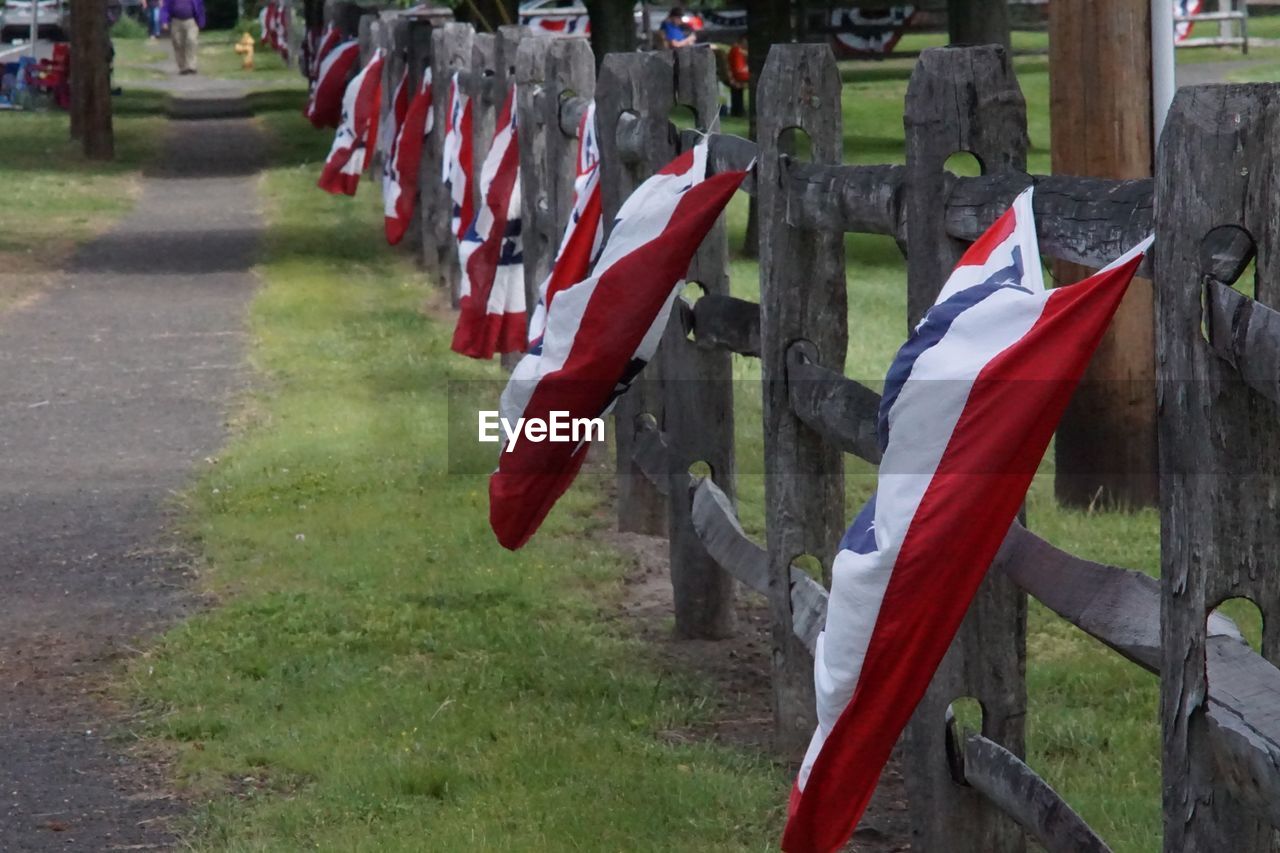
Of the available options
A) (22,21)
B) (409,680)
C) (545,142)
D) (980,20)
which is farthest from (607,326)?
(22,21)

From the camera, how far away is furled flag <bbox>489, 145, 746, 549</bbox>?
19.1 ft

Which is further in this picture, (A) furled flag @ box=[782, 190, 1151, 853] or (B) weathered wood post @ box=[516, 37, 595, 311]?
(B) weathered wood post @ box=[516, 37, 595, 311]

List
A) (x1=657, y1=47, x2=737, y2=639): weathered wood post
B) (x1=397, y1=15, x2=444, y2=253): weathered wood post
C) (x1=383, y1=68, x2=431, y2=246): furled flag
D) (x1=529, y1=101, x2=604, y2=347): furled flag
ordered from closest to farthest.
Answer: (x1=657, y1=47, x2=737, y2=639): weathered wood post → (x1=529, y1=101, x2=604, y2=347): furled flag → (x1=383, y1=68, x2=431, y2=246): furled flag → (x1=397, y1=15, x2=444, y2=253): weathered wood post

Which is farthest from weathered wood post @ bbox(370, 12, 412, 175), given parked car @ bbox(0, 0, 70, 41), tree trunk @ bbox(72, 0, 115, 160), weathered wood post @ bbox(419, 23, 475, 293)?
parked car @ bbox(0, 0, 70, 41)

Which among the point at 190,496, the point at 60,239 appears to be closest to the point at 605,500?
the point at 190,496

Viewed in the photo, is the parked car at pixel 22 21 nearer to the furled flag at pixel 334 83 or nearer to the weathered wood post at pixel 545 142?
the furled flag at pixel 334 83

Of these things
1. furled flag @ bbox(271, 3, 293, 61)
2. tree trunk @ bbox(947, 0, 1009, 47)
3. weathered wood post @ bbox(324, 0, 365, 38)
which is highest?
furled flag @ bbox(271, 3, 293, 61)

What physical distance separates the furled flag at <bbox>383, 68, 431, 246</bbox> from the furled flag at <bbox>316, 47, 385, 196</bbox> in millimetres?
1528

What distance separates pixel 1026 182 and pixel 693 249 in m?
1.97

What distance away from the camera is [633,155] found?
7.16 m

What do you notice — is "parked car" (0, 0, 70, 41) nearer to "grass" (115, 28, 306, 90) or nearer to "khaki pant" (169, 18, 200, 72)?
"grass" (115, 28, 306, 90)

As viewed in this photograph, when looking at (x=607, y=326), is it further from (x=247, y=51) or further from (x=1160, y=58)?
(x=247, y=51)

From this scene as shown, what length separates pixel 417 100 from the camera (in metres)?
14.5

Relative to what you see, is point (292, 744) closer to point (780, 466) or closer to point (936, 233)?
point (780, 466)
